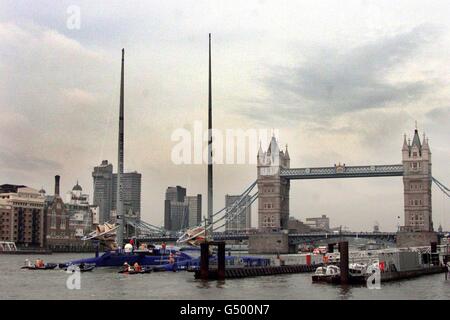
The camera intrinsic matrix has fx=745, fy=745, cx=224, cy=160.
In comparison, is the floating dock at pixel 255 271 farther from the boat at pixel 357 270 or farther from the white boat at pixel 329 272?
the boat at pixel 357 270

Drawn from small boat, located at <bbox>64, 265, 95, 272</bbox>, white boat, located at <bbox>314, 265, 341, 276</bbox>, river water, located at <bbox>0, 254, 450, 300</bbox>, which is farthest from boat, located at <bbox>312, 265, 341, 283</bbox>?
small boat, located at <bbox>64, 265, 95, 272</bbox>

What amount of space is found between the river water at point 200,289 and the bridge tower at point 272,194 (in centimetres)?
10947

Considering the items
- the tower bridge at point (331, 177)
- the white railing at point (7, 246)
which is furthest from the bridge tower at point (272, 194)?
the white railing at point (7, 246)

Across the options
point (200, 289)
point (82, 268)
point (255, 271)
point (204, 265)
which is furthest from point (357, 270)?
point (82, 268)

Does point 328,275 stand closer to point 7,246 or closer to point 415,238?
point 415,238

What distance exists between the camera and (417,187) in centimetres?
16850

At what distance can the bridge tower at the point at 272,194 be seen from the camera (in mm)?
183750

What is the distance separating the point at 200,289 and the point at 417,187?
11952 cm

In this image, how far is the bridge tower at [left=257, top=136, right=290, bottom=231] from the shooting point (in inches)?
7234
